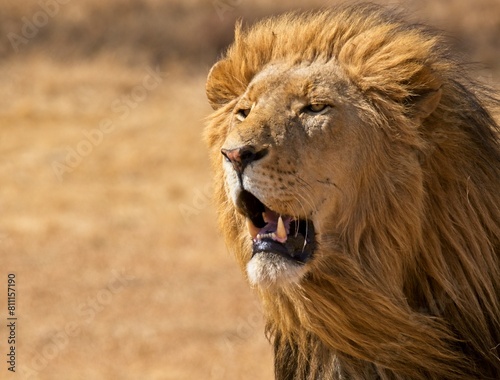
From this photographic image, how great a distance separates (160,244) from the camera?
40.4 ft

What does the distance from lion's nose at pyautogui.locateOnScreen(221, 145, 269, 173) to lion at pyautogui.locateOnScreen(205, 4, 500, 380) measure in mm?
40

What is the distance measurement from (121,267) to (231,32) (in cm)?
784

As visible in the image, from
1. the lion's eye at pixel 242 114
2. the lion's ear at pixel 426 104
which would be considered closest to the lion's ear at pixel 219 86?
the lion's eye at pixel 242 114

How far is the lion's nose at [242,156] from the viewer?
144 inches

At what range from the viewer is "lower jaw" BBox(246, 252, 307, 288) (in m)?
3.75

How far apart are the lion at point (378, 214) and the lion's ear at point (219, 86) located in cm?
32

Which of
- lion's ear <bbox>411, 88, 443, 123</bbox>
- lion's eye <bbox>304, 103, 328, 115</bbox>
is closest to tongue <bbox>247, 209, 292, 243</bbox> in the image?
lion's eye <bbox>304, 103, 328, 115</bbox>

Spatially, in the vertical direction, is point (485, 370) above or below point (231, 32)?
below

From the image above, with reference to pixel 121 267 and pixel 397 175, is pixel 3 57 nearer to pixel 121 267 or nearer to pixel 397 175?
pixel 121 267

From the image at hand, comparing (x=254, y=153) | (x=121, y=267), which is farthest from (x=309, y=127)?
(x=121, y=267)

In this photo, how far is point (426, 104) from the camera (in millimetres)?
3867

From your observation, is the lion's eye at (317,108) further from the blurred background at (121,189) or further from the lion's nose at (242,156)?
the blurred background at (121,189)

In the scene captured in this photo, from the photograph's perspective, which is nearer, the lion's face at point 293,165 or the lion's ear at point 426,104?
the lion's face at point 293,165

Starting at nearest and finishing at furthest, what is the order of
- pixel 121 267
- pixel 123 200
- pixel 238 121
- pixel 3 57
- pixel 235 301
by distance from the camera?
pixel 238 121, pixel 235 301, pixel 121 267, pixel 123 200, pixel 3 57
